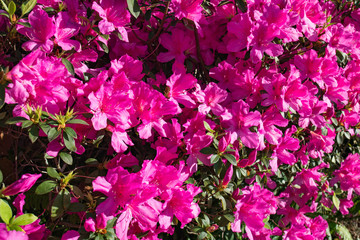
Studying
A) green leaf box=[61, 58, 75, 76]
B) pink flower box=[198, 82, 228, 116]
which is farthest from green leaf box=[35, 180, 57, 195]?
pink flower box=[198, 82, 228, 116]

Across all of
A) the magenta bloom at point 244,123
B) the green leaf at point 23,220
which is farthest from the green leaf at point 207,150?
the green leaf at point 23,220

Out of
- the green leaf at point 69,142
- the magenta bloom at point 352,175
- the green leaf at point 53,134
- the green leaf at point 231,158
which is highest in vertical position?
the green leaf at point 53,134

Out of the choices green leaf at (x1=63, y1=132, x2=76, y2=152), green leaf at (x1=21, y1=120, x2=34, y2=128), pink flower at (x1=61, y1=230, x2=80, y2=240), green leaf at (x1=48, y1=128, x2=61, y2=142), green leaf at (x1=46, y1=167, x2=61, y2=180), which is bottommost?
pink flower at (x1=61, y1=230, x2=80, y2=240)

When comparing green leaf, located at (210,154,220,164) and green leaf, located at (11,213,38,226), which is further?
green leaf, located at (210,154,220,164)

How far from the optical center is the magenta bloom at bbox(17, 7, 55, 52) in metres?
1.35

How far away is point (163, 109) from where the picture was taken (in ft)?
4.82

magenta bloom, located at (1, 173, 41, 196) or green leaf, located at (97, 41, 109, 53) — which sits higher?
green leaf, located at (97, 41, 109, 53)

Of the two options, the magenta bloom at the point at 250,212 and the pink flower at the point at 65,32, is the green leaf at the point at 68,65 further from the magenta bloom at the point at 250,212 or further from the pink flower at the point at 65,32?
the magenta bloom at the point at 250,212

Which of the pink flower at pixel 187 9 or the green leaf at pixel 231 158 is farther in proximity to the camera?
the pink flower at pixel 187 9

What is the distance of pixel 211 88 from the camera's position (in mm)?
1641

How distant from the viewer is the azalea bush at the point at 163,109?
4.10 feet

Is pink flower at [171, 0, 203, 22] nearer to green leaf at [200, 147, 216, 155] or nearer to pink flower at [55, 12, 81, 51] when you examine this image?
pink flower at [55, 12, 81, 51]

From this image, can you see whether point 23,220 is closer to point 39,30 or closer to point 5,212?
point 5,212

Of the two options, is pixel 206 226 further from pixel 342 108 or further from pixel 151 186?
pixel 342 108
